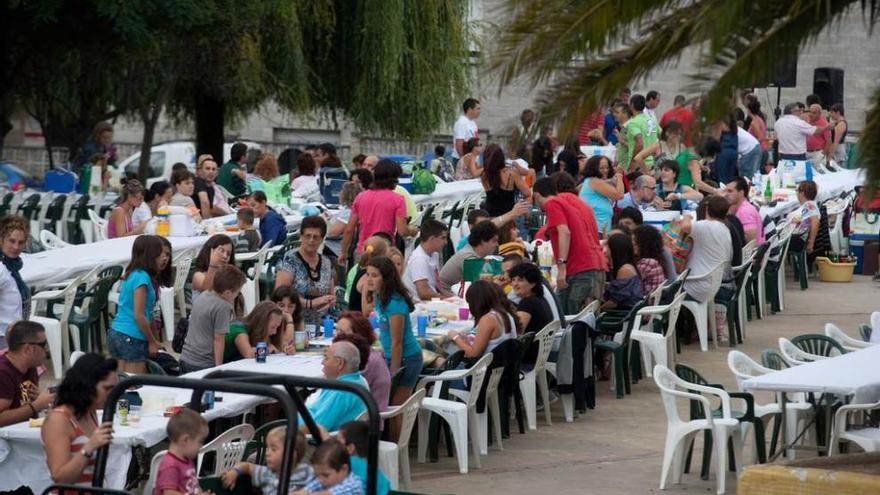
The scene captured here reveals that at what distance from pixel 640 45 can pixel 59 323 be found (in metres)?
7.52

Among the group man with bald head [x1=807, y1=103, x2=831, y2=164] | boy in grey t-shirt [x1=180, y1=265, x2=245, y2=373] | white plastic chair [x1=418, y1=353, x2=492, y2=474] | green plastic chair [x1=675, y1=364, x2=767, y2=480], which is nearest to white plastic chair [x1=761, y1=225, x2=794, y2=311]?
man with bald head [x1=807, y1=103, x2=831, y2=164]

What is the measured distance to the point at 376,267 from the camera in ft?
35.8

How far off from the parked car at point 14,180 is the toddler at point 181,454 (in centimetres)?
1747

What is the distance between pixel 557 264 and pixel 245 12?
7.79 meters

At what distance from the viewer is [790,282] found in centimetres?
2162

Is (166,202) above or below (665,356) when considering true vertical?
above

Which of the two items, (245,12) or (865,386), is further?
(245,12)

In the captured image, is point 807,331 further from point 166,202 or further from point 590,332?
point 166,202

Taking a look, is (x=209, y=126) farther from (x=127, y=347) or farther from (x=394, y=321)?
(x=394, y=321)

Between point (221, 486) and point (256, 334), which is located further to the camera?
point (256, 334)

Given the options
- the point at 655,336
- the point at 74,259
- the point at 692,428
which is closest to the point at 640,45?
the point at 692,428

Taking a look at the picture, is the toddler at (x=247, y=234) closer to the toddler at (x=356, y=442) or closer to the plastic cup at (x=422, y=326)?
the plastic cup at (x=422, y=326)

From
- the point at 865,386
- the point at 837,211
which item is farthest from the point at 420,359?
the point at 837,211

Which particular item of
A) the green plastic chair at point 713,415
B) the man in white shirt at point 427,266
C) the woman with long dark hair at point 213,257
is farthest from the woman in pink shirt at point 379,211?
the green plastic chair at point 713,415
